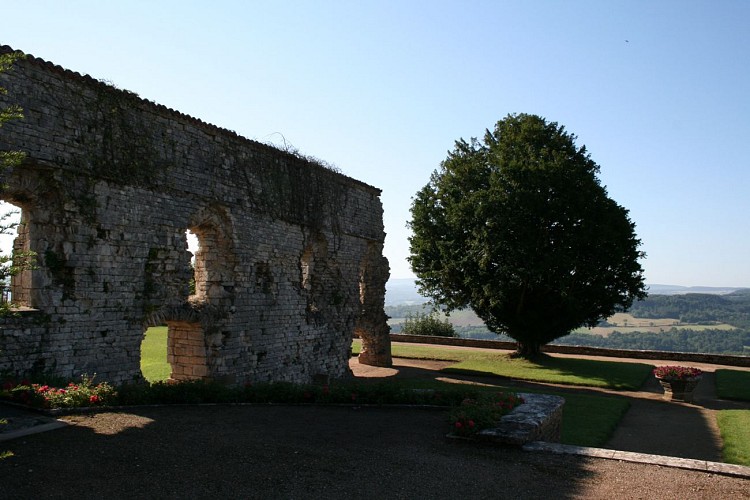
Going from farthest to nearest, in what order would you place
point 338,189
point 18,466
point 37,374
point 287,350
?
point 338,189
point 287,350
point 37,374
point 18,466

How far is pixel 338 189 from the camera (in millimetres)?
20688

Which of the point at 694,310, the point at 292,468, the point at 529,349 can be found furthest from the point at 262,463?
the point at 694,310

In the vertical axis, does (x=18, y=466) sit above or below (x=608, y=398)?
above

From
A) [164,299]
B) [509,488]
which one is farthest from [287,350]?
[509,488]

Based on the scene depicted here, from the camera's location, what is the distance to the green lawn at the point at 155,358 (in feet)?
56.8

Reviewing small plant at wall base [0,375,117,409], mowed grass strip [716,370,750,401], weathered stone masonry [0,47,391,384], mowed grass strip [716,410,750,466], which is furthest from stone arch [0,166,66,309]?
mowed grass strip [716,370,750,401]

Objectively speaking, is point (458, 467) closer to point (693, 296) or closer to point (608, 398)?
point (608, 398)

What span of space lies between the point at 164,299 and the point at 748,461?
41.2 ft

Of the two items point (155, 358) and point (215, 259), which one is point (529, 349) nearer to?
point (155, 358)

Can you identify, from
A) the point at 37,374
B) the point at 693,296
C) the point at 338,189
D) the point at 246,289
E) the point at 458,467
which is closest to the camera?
the point at 458,467

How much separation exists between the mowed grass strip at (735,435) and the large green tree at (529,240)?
7.71 m

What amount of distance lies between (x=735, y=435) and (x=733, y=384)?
911 centimetres

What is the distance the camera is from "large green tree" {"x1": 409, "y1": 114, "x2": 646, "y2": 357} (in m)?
23.4

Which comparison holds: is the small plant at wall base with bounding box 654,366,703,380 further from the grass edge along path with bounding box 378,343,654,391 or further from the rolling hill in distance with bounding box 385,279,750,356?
the rolling hill in distance with bounding box 385,279,750,356
